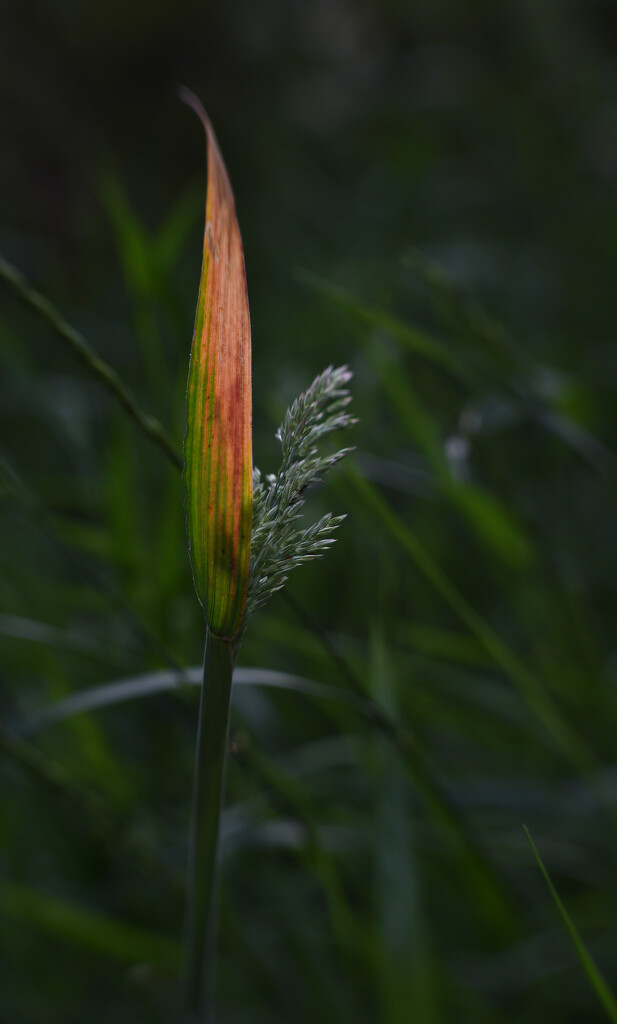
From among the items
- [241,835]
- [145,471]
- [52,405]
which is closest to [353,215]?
[145,471]

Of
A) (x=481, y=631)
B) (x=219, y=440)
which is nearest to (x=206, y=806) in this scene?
(x=219, y=440)

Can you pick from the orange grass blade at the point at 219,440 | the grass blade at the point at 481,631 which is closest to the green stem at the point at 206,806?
the orange grass blade at the point at 219,440

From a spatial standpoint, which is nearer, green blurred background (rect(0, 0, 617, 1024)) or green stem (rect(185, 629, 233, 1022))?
green stem (rect(185, 629, 233, 1022))

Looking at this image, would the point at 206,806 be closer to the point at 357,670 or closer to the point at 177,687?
the point at 177,687

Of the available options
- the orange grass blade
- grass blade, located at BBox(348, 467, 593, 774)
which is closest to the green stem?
the orange grass blade

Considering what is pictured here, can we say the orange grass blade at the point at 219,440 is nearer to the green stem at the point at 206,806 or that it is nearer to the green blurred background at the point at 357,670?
the green stem at the point at 206,806

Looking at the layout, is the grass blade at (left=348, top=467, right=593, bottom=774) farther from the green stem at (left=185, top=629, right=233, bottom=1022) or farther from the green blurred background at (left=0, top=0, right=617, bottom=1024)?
the green stem at (left=185, top=629, right=233, bottom=1022)

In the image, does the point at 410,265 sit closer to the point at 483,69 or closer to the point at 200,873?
the point at 200,873
